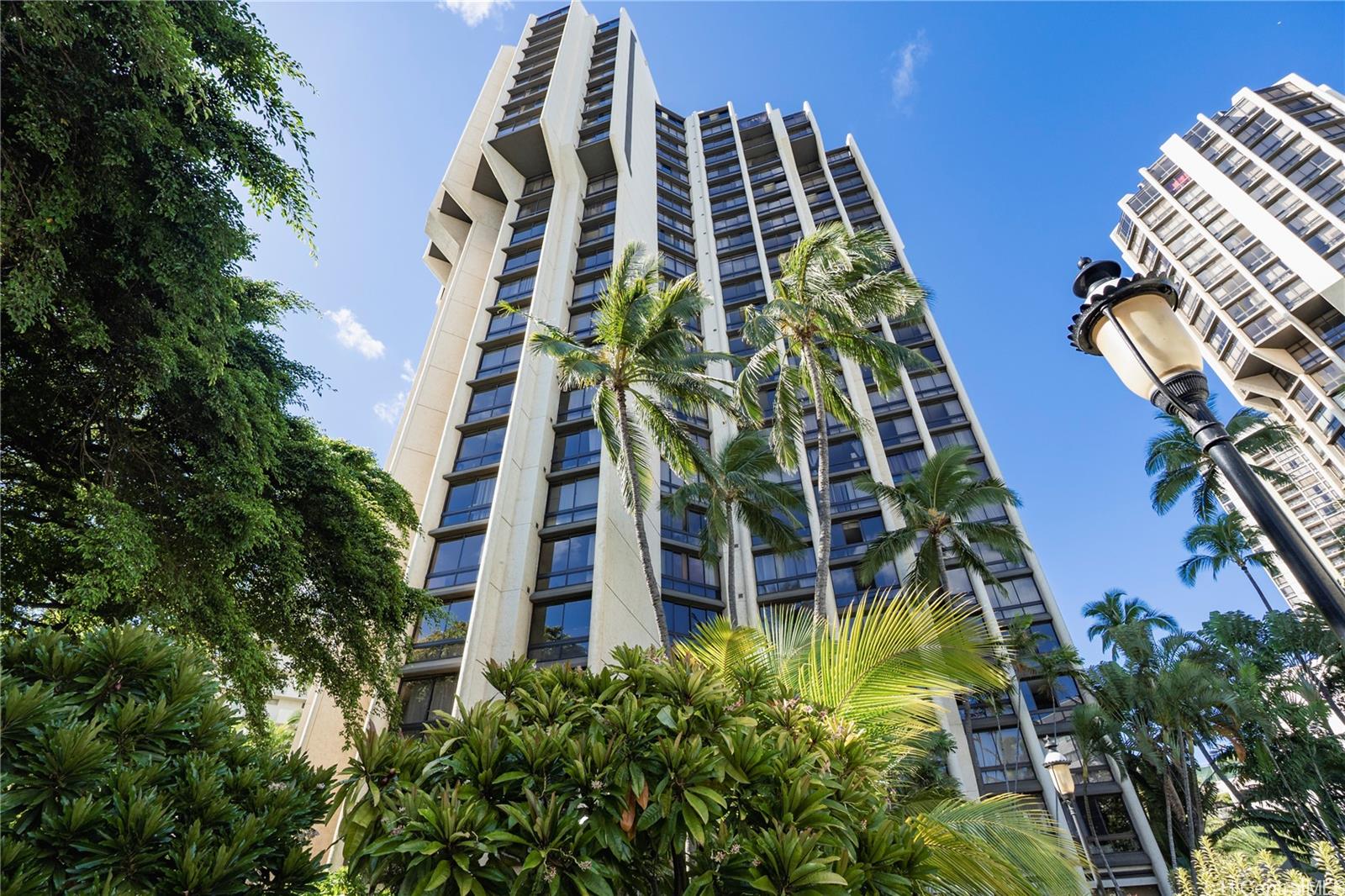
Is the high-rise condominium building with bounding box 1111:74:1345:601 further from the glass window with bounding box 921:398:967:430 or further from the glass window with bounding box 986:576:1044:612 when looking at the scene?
the glass window with bounding box 986:576:1044:612

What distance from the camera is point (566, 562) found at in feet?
74.0

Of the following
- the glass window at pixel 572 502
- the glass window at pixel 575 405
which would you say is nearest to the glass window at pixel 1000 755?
the glass window at pixel 572 502

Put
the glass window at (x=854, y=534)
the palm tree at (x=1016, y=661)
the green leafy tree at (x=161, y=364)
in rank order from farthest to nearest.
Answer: the glass window at (x=854, y=534), the palm tree at (x=1016, y=661), the green leafy tree at (x=161, y=364)

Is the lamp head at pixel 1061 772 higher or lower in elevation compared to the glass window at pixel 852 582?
lower

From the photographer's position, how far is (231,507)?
1025 cm

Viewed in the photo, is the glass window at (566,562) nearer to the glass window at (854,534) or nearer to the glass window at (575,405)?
the glass window at (575,405)

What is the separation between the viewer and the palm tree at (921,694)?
4.58m

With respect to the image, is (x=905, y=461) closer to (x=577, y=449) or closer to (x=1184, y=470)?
(x=1184, y=470)

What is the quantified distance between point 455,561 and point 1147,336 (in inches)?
899

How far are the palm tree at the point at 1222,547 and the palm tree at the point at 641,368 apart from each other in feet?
98.9

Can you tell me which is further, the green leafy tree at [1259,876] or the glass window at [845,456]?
the glass window at [845,456]

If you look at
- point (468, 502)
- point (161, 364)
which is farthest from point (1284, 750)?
point (161, 364)

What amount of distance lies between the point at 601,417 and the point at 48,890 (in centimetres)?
1434

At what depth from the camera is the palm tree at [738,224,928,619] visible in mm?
16234
